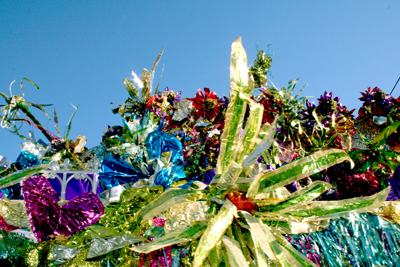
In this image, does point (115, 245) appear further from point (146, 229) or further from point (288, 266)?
point (288, 266)

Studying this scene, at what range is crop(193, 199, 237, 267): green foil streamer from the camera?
1.47ft

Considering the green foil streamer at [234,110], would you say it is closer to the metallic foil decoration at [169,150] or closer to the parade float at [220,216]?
the parade float at [220,216]

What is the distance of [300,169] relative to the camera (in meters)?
0.53

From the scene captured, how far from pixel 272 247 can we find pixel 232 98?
29 cm

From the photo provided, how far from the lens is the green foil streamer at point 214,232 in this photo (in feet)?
1.47

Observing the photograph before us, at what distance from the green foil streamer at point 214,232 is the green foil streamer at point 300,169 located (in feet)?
0.18

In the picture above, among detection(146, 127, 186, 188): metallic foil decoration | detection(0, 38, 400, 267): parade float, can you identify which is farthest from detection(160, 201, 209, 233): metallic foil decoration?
detection(146, 127, 186, 188): metallic foil decoration

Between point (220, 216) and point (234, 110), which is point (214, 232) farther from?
point (234, 110)

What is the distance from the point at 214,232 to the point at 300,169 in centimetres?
19

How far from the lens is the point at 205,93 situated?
1583 mm

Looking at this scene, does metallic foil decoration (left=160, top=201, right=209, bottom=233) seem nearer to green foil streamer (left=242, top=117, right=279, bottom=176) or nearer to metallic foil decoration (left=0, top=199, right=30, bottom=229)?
green foil streamer (left=242, top=117, right=279, bottom=176)

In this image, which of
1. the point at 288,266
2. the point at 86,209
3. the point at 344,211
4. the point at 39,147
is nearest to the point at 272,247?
the point at 288,266

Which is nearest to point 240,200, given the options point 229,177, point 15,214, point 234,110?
point 229,177

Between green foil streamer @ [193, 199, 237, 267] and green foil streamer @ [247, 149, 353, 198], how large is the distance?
5 cm
